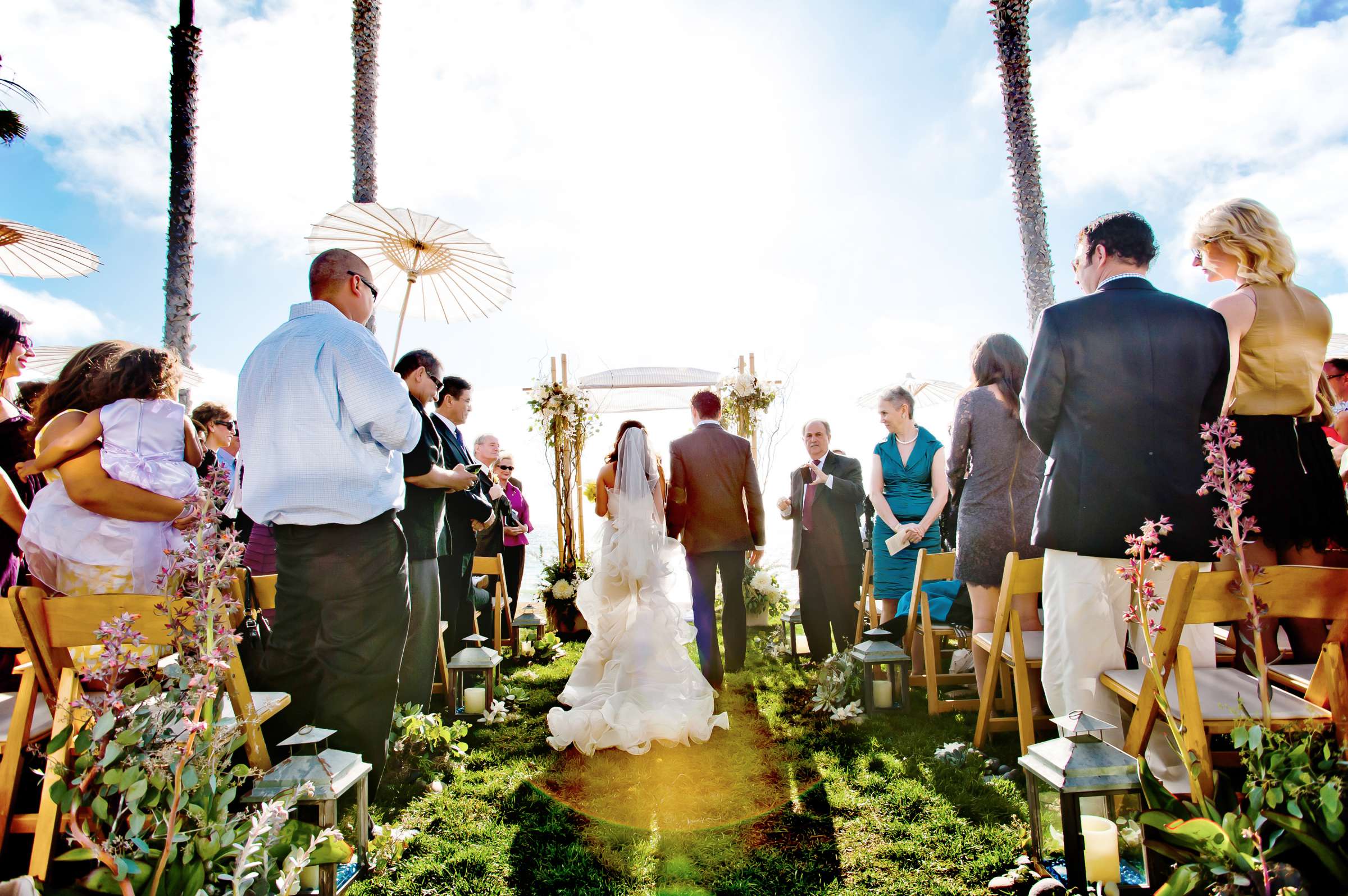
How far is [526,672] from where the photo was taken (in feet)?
20.2

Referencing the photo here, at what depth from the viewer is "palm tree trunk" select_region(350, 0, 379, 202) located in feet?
32.1

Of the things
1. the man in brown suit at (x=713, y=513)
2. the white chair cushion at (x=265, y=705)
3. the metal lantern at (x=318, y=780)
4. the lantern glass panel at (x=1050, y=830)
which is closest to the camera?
the metal lantern at (x=318, y=780)

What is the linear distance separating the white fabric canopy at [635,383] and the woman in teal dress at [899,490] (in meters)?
4.38

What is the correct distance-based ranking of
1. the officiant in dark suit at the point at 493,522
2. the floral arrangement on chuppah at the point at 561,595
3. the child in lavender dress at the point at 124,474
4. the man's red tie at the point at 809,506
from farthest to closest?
1. the floral arrangement on chuppah at the point at 561,595
2. the officiant in dark suit at the point at 493,522
3. the man's red tie at the point at 809,506
4. the child in lavender dress at the point at 124,474

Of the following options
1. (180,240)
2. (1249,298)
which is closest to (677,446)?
(1249,298)

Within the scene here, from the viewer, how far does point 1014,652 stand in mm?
3225

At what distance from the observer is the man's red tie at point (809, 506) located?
236 inches

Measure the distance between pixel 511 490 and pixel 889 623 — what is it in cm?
459

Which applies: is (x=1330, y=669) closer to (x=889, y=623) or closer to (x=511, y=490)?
(x=889, y=623)

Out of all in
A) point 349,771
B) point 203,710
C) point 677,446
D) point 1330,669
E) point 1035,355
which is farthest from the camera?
point 677,446

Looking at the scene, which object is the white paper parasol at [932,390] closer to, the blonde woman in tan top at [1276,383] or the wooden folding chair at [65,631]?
the blonde woman in tan top at [1276,383]

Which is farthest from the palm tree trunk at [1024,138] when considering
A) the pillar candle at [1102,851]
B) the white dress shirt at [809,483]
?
the pillar candle at [1102,851]

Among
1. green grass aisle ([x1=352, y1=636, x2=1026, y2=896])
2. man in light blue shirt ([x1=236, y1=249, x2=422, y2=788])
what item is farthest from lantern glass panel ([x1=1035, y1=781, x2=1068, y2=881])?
man in light blue shirt ([x1=236, y1=249, x2=422, y2=788])

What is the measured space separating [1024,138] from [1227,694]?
26.1ft
